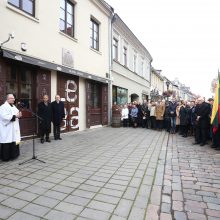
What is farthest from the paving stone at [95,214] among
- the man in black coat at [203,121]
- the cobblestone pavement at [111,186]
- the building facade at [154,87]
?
the building facade at [154,87]

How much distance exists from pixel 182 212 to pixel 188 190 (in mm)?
903

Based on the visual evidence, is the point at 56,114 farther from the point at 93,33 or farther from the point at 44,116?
the point at 93,33

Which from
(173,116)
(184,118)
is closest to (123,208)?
(184,118)

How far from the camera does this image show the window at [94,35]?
13031 millimetres

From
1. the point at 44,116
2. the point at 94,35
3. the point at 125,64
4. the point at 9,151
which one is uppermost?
the point at 94,35

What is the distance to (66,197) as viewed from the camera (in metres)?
3.73

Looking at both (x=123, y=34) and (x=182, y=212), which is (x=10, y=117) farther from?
(x=123, y=34)

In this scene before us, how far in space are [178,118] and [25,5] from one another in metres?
8.33

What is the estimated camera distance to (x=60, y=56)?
389 inches

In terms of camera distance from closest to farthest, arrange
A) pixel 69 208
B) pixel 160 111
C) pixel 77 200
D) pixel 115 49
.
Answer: pixel 69 208
pixel 77 200
pixel 160 111
pixel 115 49

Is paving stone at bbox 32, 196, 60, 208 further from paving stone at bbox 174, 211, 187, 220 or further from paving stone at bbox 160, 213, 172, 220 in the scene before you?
paving stone at bbox 174, 211, 187, 220

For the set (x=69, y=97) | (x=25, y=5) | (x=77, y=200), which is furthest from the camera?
(x=69, y=97)

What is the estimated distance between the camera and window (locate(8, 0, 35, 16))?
7.75m

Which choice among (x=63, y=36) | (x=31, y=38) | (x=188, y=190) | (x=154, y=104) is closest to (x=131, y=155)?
(x=188, y=190)
